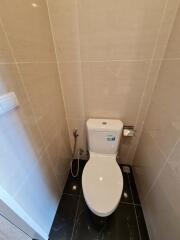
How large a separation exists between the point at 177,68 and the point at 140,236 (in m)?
1.35

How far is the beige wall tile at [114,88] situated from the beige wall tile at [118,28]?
0.07 m

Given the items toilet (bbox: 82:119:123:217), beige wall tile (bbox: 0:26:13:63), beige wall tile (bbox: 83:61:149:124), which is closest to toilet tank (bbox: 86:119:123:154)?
toilet (bbox: 82:119:123:217)

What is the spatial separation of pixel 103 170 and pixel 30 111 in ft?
2.60

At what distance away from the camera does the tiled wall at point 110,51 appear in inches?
31.9

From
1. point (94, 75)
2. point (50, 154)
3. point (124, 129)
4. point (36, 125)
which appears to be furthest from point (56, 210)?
point (94, 75)

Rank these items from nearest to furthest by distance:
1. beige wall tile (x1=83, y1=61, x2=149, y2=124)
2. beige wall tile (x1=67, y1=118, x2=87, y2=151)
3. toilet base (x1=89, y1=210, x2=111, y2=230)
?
beige wall tile (x1=83, y1=61, x2=149, y2=124) → toilet base (x1=89, y1=210, x2=111, y2=230) → beige wall tile (x1=67, y1=118, x2=87, y2=151)

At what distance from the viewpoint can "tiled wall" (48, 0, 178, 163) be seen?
81cm

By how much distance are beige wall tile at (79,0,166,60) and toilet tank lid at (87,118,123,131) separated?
554mm

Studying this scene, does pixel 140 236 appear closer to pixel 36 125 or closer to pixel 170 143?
pixel 170 143

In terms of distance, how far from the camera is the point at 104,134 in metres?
1.16

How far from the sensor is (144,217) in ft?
3.74

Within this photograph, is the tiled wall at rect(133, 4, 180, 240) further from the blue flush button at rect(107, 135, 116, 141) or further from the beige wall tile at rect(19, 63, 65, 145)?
the beige wall tile at rect(19, 63, 65, 145)

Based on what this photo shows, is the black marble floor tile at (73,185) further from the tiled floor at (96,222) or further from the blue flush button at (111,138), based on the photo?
the blue flush button at (111,138)

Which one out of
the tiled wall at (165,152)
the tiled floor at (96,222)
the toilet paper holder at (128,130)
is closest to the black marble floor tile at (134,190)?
the tiled floor at (96,222)
